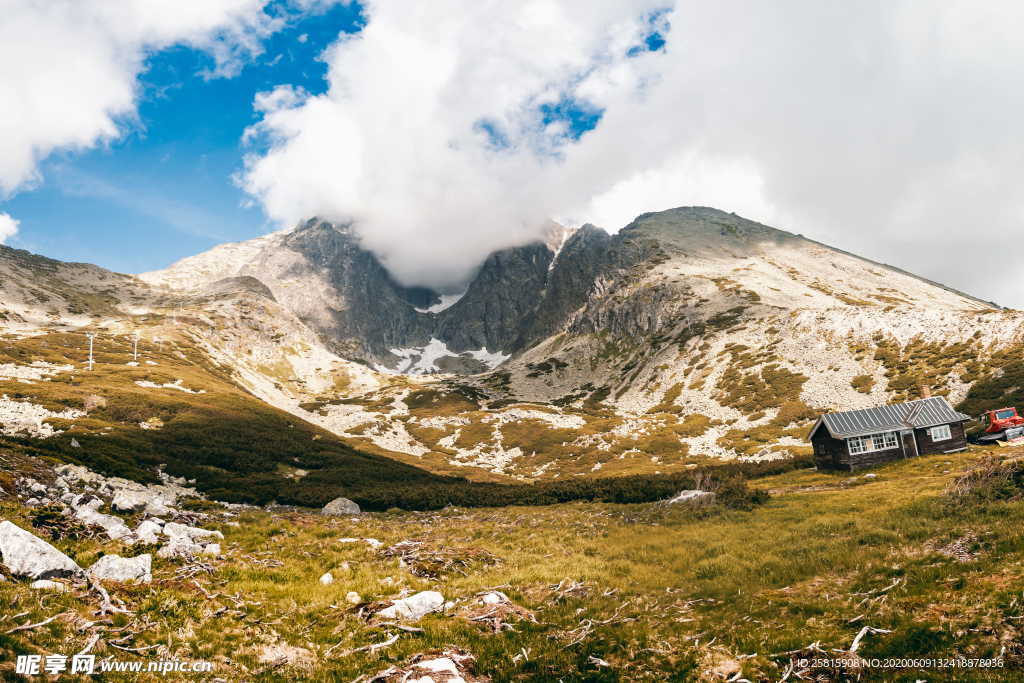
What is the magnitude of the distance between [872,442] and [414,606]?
53550mm

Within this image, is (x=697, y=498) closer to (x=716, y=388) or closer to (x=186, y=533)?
(x=186, y=533)

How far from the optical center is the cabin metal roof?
47906mm

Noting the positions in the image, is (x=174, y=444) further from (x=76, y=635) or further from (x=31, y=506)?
(x=76, y=635)

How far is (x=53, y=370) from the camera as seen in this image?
86.6 metres

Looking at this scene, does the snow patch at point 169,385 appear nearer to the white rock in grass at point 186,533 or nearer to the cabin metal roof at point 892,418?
the white rock in grass at point 186,533

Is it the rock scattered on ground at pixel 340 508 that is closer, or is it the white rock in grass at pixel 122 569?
the white rock in grass at pixel 122 569

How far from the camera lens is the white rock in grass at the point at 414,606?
11.3 metres

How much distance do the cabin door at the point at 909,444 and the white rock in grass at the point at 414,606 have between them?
179 feet

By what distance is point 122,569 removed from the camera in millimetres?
11398

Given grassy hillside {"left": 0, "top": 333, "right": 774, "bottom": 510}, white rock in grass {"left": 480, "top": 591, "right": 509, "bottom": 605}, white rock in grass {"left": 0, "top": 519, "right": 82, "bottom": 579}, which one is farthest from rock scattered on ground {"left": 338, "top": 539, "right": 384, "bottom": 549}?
grassy hillside {"left": 0, "top": 333, "right": 774, "bottom": 510}

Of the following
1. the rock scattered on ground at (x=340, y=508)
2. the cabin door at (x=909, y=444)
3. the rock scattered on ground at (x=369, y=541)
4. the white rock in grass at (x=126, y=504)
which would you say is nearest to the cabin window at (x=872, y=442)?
the cabin door at (x=909, y=444)

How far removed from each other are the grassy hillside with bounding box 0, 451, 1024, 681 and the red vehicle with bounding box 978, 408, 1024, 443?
38.6 m

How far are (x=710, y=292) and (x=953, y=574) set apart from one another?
578ft

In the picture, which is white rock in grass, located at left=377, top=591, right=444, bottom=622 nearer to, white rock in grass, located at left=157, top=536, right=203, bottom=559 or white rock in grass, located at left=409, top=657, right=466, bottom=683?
white rock in grass, located at left=409, top=657, right=466, bottom=683
